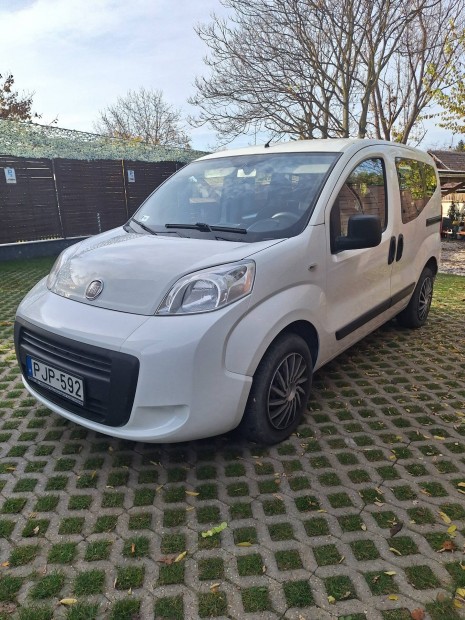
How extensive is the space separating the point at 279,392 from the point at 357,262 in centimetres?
121

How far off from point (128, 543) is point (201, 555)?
1.14 ft

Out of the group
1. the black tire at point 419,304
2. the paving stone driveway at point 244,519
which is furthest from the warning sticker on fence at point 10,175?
the black tire at point 419,304

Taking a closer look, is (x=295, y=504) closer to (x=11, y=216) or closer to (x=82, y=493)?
(x=82, y=493)

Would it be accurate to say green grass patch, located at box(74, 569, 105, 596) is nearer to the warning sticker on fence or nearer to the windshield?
the windshield

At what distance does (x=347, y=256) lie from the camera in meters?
3.06

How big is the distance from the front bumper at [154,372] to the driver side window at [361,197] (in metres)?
1.11

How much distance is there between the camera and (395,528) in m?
2.08

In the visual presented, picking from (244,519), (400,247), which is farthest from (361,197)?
(244,519)

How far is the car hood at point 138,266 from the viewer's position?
7.48 ft

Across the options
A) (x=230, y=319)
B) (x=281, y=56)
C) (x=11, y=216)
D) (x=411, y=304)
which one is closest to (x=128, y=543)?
(x=230, y=319)

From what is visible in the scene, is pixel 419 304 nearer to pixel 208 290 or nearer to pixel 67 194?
pixel 208 290

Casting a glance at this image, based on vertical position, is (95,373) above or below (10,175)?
below

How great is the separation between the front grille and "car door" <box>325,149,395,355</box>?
1476mm

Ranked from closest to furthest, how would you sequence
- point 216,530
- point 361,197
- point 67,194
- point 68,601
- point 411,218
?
point 68,601 < point 216,530 < point 361,197 < point 411,218 < point 67,194
